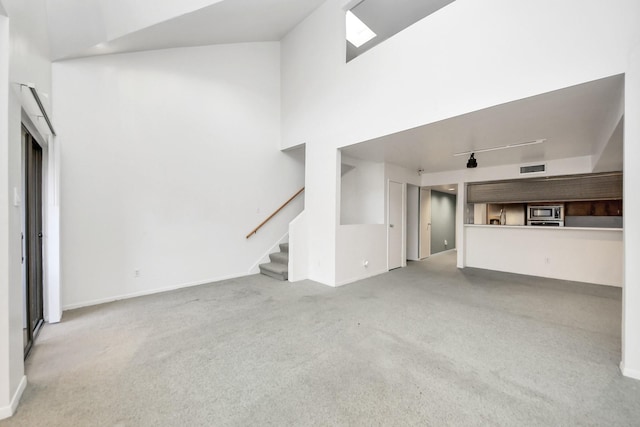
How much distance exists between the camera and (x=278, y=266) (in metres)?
4.92

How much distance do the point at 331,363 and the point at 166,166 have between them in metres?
3.73

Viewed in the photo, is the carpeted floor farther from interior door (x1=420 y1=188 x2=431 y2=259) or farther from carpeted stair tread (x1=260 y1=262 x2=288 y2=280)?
interior door (x1=420 y1=188 x2=431 y2=259)

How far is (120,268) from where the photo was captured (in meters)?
3.65

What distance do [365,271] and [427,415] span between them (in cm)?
330

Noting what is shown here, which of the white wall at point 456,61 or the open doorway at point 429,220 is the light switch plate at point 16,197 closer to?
the white wall at point 456,61

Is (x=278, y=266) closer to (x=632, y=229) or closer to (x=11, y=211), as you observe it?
(x=11, y=211)

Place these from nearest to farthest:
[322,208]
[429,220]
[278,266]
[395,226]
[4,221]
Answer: [4,221], [322,208], [278,266], [395,226], [429,220]

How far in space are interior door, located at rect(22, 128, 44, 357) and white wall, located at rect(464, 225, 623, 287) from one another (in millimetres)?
7195

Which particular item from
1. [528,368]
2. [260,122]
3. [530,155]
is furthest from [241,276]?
[530,155]

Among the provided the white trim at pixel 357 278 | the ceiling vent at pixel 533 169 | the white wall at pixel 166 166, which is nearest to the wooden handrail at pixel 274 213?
the white wall at pixel 166 166

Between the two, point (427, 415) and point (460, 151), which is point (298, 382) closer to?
point (427, 415)

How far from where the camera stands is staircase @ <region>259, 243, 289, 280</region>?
4617 millimetres

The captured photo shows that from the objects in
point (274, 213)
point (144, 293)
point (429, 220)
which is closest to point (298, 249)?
point (274, 213)

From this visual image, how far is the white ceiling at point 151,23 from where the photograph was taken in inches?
118
